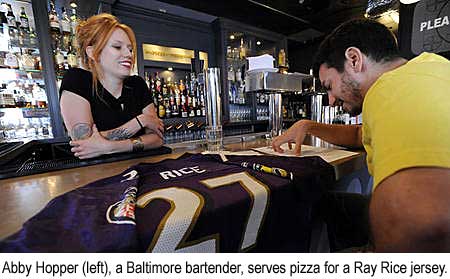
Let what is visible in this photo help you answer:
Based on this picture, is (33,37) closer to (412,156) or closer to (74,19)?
(74,19)

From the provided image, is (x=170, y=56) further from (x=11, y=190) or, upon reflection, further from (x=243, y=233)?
(x=243, y=233)

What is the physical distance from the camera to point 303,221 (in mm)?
567

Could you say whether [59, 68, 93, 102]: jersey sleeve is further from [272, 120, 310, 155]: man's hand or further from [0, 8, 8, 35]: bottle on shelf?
[0, 8, 8, 35]: bottle on shelf

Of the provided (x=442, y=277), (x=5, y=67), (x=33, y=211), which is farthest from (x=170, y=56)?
(x=442, y=277)

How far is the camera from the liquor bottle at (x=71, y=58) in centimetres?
193

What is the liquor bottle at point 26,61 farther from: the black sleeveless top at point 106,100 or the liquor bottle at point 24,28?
the black sleeveless top at point 106,100

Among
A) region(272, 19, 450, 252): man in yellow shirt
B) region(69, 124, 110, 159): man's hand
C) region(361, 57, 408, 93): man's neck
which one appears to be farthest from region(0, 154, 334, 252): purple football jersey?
region(69, 124, 110, 159): man's hand

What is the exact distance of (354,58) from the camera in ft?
2.16

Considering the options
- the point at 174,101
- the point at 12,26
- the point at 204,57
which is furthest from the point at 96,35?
the point at 204,57

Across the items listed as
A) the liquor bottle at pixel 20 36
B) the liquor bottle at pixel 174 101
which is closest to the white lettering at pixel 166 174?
the liquor bottle at pixel 174 101

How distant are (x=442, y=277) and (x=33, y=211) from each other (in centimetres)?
75

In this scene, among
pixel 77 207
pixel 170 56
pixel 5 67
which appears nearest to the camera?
pixel 77 207

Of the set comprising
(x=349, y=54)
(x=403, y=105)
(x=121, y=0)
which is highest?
(x=121, y=0)

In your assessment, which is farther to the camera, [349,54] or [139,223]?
[349,54]
